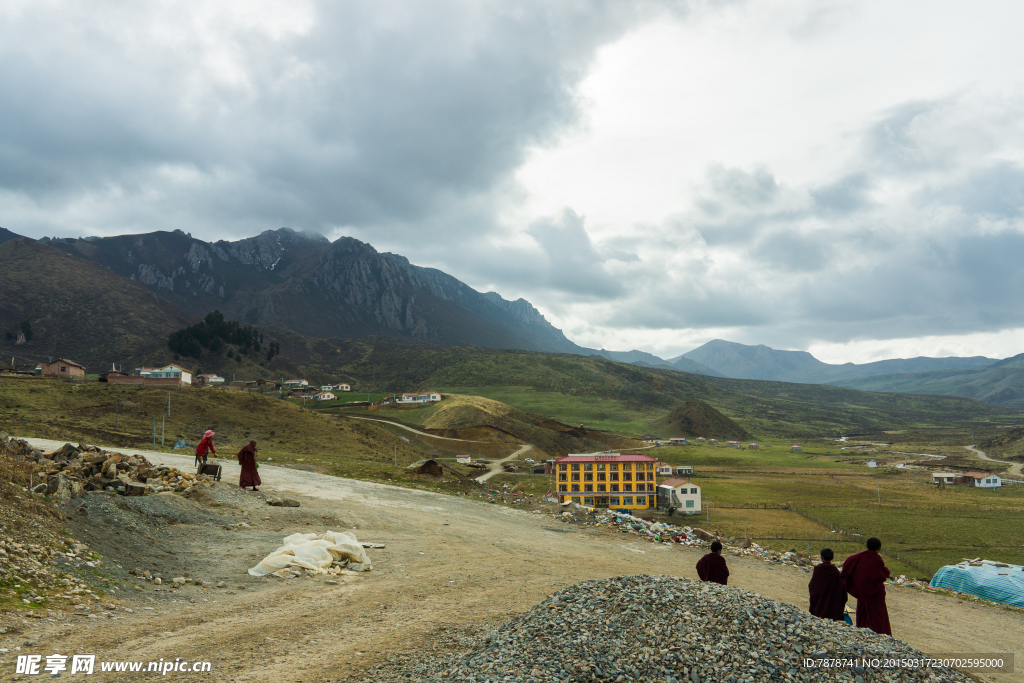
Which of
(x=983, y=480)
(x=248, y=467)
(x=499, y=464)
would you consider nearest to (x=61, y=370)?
(x=499, y=464)

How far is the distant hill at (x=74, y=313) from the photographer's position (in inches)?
5817

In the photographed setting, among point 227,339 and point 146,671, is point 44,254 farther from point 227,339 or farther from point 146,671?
point 146,671

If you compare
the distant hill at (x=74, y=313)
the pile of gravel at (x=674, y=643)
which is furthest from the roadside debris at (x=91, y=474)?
the distant hill at (x=74, y=313)

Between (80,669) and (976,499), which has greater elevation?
(80,669)

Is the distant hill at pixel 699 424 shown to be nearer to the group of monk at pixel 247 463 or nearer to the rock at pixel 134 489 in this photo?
the group of monk at pixel 247 463

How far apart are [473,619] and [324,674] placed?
4372 millimetres

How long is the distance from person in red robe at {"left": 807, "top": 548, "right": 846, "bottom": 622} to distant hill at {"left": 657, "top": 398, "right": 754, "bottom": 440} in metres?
133

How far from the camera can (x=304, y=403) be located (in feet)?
382

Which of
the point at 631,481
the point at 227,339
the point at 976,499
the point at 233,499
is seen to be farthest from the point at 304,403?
the point at 976,499

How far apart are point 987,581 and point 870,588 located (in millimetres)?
22161

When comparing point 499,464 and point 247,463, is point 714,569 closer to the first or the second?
point 247,463

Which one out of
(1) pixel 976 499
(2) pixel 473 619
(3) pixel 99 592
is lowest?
(1) pixel 976 499

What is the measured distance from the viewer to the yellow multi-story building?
171 ft

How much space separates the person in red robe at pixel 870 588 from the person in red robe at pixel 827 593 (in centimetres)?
20
